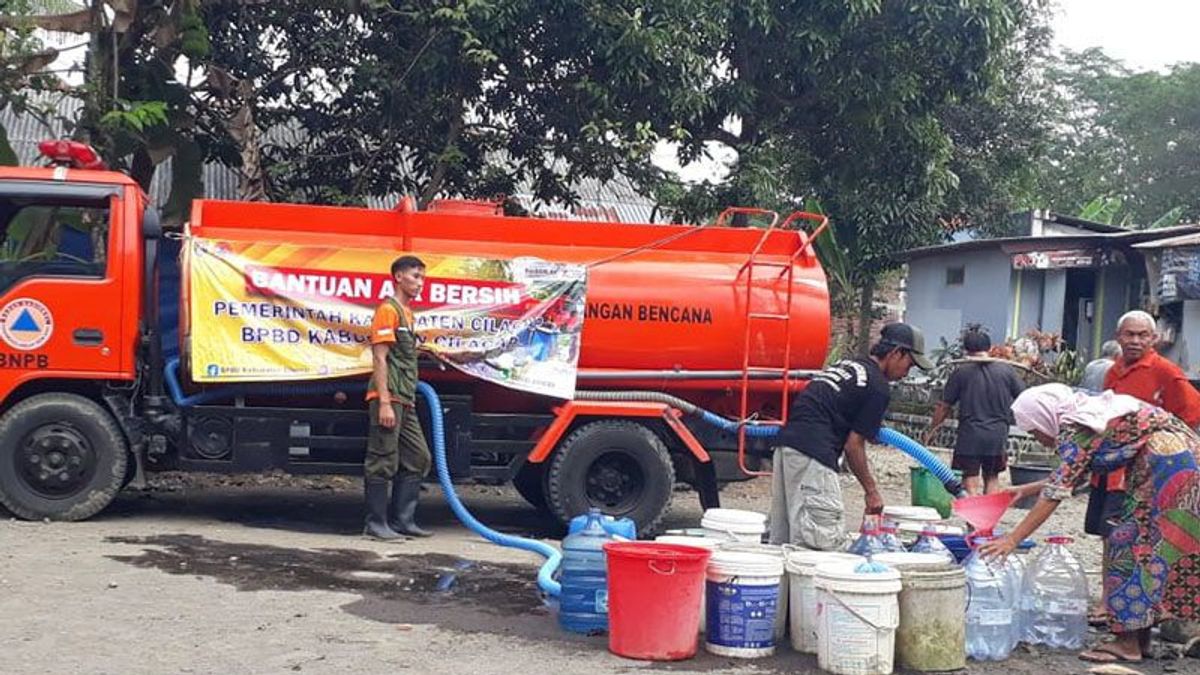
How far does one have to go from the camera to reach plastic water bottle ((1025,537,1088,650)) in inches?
267

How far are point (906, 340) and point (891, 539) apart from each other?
1036mm

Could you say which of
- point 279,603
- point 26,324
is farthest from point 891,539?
point 26,324

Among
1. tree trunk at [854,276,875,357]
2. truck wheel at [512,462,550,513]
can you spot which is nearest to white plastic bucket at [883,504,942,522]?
truck wheel at [512,462,550,513]

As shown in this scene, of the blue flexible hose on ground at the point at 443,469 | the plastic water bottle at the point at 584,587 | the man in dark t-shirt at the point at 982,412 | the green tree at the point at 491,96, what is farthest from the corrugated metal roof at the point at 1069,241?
the plastic water bottle at the point at 584,587

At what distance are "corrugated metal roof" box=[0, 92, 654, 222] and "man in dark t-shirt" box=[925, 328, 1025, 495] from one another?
4585 mm

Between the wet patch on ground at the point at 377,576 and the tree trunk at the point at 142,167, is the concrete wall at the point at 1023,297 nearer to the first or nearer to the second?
the tree trunk at the point at 142,167

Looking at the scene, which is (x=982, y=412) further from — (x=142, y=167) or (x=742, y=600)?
(x=142, y=167)

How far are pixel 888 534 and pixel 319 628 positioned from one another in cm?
290

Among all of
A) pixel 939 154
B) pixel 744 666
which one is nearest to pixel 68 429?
pixel 744 666

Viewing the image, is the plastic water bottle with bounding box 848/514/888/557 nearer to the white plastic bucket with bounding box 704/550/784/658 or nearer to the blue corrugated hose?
the white plastic bucket with bounding box 704/550/784/658

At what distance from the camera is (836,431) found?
7.10 metres

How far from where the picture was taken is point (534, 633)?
6668mm

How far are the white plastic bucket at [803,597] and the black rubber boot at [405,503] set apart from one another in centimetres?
364

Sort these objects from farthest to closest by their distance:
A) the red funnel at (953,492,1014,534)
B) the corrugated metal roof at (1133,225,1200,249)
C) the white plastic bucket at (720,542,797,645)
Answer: the corrugated metal roof at (1133,225,1200,249), the red funnel at (953,492,1014,534), the white plastic bucket at (720,542,797,645)
